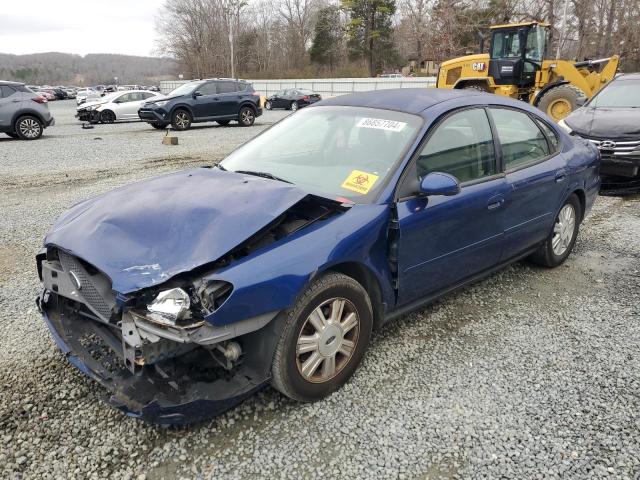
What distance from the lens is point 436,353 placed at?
307 cm

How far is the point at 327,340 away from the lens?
2.52m

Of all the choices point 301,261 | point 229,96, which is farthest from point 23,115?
point 301,261

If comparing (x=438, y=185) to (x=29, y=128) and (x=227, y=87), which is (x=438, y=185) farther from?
(x=227, y=87)

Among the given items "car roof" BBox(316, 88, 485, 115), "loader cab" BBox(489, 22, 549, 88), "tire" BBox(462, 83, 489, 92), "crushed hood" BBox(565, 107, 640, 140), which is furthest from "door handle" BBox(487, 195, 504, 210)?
"tire" BBox(462, 83, 489, 92)

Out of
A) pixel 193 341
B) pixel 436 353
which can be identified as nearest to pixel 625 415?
pixel 436 353

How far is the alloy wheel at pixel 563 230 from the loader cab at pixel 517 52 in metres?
9.83

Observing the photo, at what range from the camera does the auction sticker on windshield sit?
10.2 ft

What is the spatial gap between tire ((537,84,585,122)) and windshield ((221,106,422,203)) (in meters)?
10.2

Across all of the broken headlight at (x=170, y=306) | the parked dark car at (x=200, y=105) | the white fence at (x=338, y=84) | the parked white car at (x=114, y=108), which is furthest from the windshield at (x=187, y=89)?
the white fence at (x=338, y=84)

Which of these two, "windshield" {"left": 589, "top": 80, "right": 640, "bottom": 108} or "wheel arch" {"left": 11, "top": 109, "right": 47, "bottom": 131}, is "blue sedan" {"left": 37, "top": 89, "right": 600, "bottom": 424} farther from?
"wheel arch" {"left": 11, "top": 109, "right": 47, "bottom": 131}

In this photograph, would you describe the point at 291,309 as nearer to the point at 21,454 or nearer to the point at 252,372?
the point at 252,372

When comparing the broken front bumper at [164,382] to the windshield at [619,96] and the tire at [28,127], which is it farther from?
the tire at [28,127]

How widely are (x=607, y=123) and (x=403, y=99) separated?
17.4 ft

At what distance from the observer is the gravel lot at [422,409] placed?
7.17 ft
